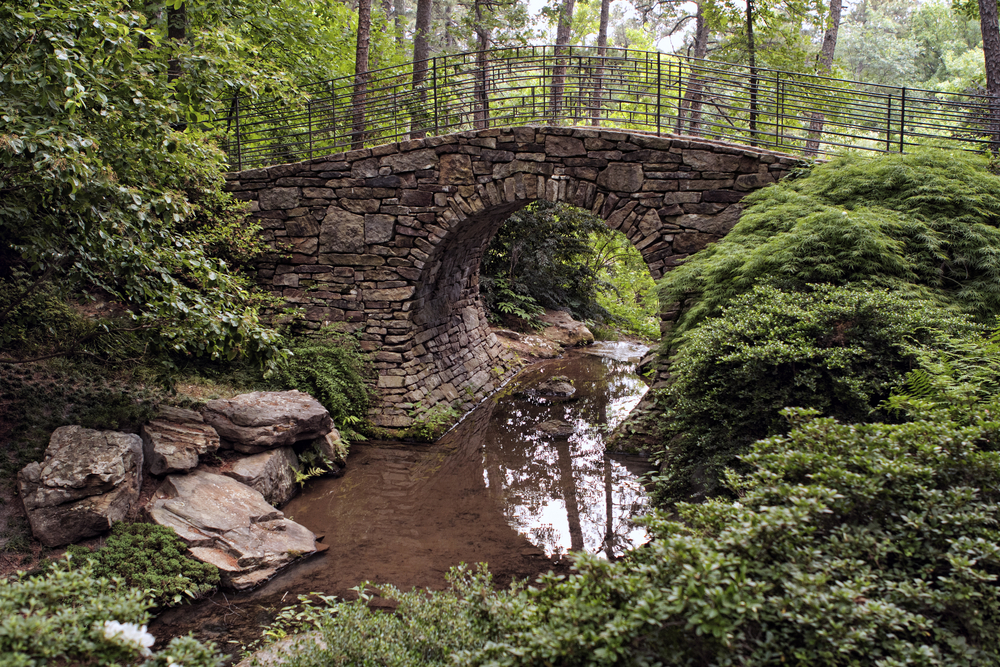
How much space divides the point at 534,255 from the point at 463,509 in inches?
381

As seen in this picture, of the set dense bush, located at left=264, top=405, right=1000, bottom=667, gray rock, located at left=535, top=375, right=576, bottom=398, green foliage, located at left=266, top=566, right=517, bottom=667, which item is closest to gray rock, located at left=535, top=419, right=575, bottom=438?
gray rock, located at left=535, top=375, right=576, bottom=398

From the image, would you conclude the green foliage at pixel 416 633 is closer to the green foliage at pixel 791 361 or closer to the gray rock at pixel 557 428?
the green foliage at pixel 791 361

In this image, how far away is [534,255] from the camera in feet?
51.1

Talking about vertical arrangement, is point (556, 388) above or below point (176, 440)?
below

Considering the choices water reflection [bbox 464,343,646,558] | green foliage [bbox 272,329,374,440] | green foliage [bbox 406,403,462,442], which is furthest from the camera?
green foliage [bbox 406,403,462,442]

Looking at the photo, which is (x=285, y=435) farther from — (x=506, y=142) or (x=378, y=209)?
(x=506, y=142)

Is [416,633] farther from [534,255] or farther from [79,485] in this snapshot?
[534,255]

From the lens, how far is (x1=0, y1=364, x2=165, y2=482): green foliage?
5.55 m

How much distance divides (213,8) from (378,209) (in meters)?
3.07

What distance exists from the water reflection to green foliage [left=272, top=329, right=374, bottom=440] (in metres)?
1.60

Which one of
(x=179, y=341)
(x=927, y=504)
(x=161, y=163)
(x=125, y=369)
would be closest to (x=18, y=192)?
(x=161, y=163)

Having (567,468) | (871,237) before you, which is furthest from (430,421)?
(871,237)

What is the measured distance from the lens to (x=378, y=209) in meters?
9.00

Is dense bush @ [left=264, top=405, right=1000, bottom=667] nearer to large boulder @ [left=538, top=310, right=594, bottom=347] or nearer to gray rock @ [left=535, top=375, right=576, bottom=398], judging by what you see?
gray rock @ [left=535, top=375, right=576, bottom=398]
